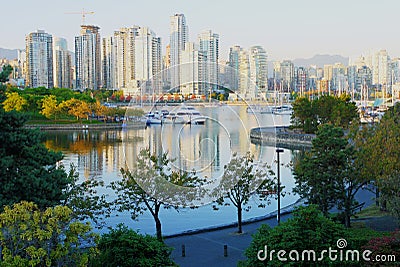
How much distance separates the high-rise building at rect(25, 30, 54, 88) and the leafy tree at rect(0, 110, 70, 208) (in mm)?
102874

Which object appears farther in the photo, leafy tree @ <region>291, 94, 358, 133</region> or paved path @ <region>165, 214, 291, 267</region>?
leafy tree @ <region>291, 94, 358, 133</region>

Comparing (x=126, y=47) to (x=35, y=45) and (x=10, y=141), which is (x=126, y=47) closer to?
(x=35, y=45)

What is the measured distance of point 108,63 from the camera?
103250 millimetres

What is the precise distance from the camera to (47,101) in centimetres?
5169

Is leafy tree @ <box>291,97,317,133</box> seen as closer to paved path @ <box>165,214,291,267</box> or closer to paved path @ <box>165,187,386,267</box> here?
A: paved path @ <box>165,187,386,267</box>

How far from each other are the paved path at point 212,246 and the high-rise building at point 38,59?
332ft

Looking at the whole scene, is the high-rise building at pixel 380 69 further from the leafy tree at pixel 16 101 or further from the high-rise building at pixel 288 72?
the leafy tree at pixel 16 101

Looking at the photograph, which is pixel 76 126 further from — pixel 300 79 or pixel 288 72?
pixel 300 79

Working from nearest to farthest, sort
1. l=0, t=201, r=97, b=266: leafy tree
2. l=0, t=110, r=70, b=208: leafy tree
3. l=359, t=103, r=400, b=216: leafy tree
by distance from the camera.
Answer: l=0, t=201, r=97, b=266: leafy tree < l=0, t=110, r=70, b=208: leafy tree < l=359, t=103, r=400, b=216: leafy tree

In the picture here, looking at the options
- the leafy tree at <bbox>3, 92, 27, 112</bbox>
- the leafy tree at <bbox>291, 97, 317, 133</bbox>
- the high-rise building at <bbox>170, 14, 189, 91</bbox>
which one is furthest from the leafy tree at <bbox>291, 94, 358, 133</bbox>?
the leafy tree at <bbox>3, 92, 27, 112</bbox>

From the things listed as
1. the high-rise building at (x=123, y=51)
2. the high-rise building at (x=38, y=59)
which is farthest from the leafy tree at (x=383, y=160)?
the high-rise building at (x=38, y=59)

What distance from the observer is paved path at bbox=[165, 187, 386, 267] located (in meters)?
9.89

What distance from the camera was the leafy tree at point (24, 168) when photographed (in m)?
8.75

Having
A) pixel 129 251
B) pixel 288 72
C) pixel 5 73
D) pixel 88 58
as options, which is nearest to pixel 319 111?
pixel 5 73
